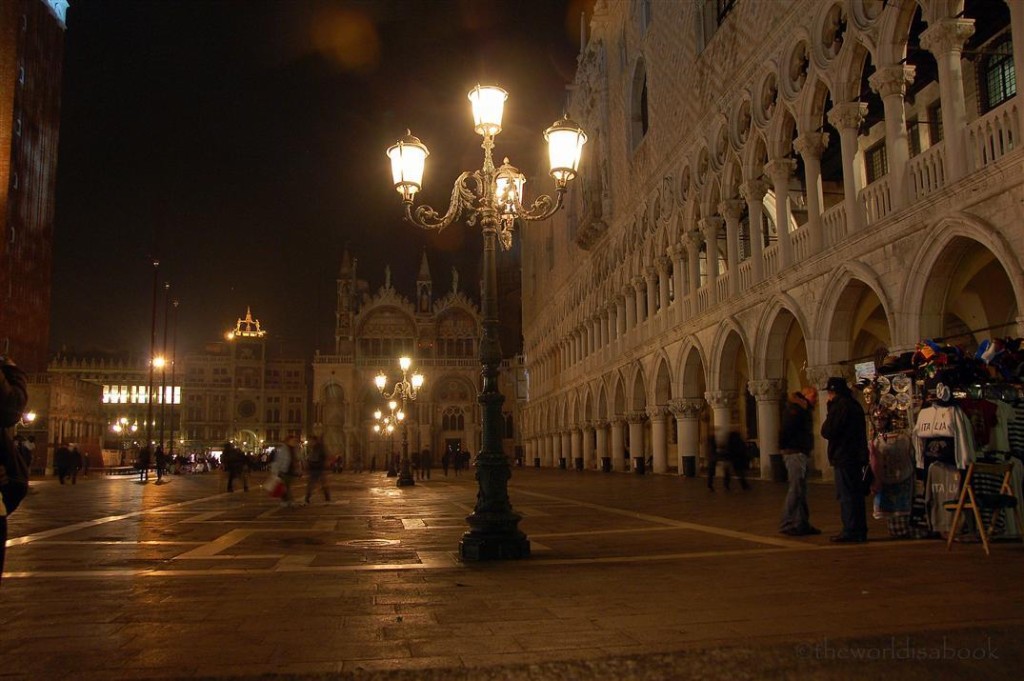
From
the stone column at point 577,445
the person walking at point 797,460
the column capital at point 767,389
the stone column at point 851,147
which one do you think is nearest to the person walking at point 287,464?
the person walking at point 797,460

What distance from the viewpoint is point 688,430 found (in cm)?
2745

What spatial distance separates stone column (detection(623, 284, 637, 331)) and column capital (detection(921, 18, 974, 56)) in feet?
64.9

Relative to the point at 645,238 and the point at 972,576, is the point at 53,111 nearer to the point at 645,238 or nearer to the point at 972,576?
the point at 645,238

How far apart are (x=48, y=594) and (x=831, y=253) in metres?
16.1

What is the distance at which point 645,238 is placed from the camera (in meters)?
31.4

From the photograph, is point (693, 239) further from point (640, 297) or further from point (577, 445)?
point (577, 445)

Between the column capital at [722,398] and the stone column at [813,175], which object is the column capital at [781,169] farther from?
the column capital at [722,398]

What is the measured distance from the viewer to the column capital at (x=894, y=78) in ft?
49.4

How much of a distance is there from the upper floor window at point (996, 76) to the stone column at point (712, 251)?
789cm

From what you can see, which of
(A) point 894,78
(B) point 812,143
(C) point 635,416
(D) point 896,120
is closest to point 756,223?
(B) point 812,143

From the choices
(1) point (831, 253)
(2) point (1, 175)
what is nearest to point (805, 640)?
(1) point (831, 253)

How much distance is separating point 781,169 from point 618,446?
1927 centimetres

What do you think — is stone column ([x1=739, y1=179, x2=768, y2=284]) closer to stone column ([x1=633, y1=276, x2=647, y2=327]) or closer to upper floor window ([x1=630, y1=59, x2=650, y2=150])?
stone column ([x1=633, y1=276, x2=647, y2=327])

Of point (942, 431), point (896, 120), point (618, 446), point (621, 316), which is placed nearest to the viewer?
point (942, 431)
